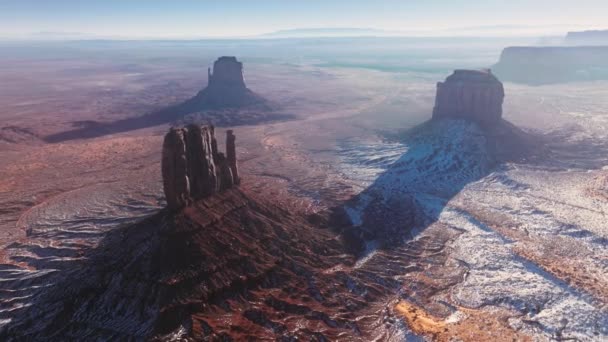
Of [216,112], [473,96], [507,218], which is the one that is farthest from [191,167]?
[216,112]

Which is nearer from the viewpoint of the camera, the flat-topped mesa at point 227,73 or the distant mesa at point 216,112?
the distant mesa at point 216,112

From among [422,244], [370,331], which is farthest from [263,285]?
[422,244]

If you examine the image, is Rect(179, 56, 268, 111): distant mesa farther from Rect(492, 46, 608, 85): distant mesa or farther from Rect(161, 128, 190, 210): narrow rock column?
Rect(492, 46, 608, 85): distant mesa

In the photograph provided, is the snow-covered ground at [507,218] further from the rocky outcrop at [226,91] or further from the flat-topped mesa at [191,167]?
the rocky outcrop at [226,91]

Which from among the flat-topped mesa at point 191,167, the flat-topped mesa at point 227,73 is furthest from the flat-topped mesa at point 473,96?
the flat-topped mesa at point 227,73

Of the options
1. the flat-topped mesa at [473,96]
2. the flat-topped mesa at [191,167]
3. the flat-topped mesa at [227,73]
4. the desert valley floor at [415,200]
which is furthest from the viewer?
the flat-topped mesa at [227,73]

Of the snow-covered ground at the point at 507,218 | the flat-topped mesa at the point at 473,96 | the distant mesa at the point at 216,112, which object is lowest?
the snow-covered ground at the point at 507,218
